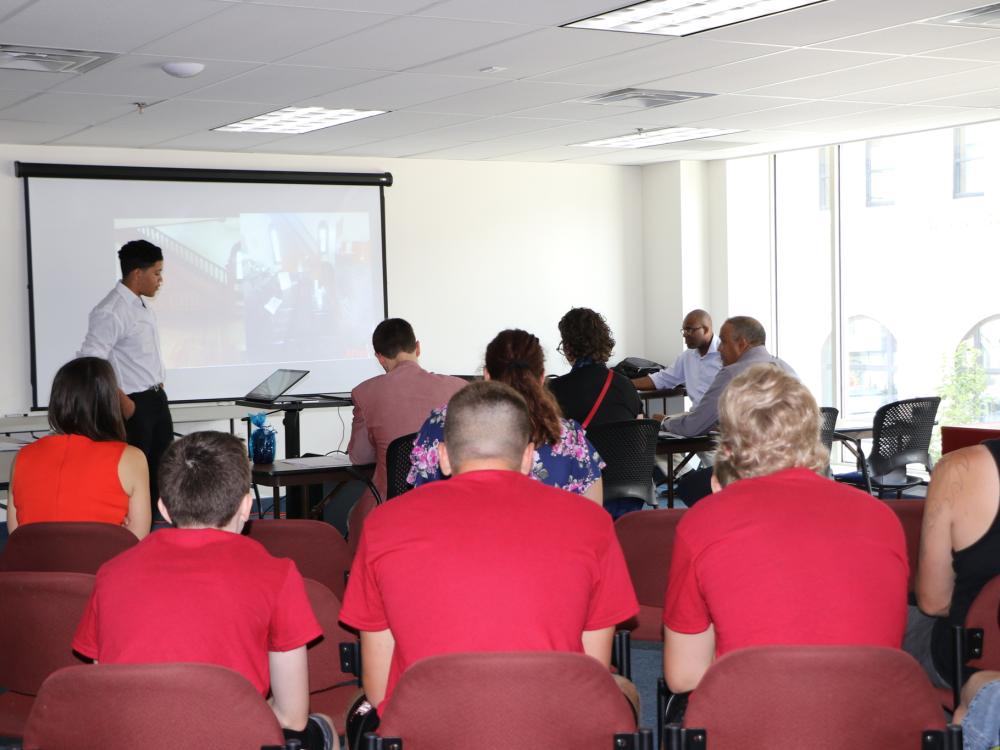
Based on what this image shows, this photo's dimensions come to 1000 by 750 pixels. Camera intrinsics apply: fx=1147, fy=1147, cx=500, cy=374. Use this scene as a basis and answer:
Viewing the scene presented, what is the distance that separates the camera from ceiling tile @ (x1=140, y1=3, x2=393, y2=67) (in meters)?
4.47

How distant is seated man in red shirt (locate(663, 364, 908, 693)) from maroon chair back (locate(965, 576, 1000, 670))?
402 mm

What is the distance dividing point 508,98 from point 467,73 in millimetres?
812

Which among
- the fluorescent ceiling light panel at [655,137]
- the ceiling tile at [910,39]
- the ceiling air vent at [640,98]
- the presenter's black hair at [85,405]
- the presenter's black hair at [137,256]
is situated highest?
the fluorescent ceiling light panel at [655,137]

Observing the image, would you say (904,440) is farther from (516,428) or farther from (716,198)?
(516,428)

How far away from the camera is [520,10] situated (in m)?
4.49

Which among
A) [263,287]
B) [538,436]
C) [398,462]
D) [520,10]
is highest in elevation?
[520,10]

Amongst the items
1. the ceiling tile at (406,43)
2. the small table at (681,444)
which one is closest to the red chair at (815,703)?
the ceiling tile at (406,43)

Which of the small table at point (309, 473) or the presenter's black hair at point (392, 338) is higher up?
the presenter's black hair at point (392, 338)

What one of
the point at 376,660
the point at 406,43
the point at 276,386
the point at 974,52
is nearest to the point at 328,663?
the point at 376,660

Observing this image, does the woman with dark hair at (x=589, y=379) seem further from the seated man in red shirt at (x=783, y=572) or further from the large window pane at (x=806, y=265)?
the large window pane at (x=806, y=265)

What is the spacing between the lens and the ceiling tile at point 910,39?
16.4 ft

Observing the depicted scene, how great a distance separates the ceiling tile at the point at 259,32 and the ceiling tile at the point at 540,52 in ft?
2.41

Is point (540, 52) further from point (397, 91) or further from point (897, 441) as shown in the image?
point (897, 441)

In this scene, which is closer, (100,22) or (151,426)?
(100,22)
